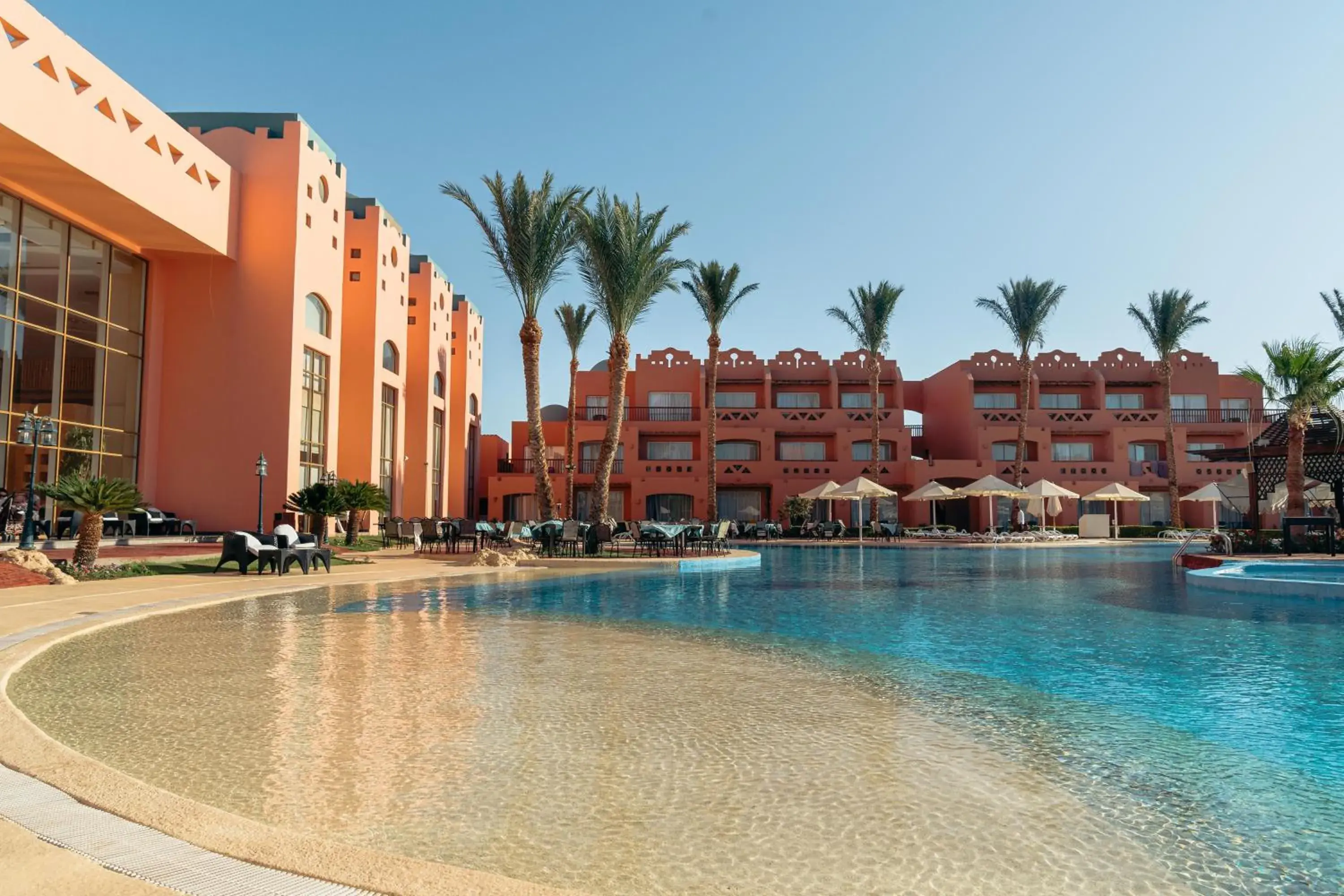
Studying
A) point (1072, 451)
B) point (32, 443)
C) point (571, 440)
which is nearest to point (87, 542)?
point (32, 443)

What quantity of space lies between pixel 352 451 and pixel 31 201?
1090 centimetres

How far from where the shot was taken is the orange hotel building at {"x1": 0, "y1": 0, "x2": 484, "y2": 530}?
53.8 ft

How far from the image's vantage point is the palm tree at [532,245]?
70.6 ft

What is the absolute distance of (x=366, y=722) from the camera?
4629 mm

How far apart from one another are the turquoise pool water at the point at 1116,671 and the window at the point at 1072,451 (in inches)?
1089

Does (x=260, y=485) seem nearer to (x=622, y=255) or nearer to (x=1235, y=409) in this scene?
(x=622, y=255)

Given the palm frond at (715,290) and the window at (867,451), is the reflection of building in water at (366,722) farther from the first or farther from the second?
the window at (867,451)

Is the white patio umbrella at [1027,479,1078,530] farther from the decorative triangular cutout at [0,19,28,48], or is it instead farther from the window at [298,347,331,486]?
the decorative triangular cutout at [0,19,28,48]

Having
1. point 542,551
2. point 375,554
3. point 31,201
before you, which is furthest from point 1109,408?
point 31,201

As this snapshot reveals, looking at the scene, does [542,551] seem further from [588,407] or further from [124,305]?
[588,407]

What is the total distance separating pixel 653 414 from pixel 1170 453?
22982 mm

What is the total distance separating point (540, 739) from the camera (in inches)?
171

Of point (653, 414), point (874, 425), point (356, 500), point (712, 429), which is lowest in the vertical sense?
point (356, 500)

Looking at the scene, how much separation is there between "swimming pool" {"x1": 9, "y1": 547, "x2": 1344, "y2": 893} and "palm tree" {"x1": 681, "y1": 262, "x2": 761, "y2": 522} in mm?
22300
